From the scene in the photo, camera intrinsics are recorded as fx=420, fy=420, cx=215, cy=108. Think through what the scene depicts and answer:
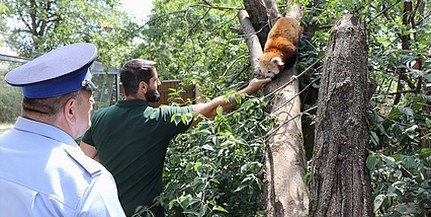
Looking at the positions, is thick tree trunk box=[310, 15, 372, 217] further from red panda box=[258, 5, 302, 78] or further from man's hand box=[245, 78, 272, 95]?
red panda box=[258, 5, 302, 78]

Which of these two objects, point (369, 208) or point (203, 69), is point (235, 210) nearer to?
point (369, 208)

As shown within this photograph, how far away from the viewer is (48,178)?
32.7 inches

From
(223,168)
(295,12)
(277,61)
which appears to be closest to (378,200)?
(223,168)

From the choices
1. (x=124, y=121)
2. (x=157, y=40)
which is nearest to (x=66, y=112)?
(x=124, y=121)

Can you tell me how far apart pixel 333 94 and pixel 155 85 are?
1015 mm

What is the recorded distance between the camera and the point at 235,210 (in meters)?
2.18

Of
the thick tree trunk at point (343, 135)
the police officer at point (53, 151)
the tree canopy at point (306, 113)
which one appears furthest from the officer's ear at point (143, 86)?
the police officer at point (53, 151)

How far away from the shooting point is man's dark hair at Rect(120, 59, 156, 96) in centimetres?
204

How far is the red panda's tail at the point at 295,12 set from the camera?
289cm

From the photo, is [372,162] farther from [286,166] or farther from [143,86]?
[143,86]

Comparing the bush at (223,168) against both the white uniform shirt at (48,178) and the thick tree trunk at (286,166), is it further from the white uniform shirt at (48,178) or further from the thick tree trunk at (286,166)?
the white uniform shirt at (48,178)

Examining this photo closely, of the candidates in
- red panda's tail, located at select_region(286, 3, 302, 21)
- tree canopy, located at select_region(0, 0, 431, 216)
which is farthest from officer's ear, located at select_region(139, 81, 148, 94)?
red panda's tail, located at select_region(286, 3, 302, 21)

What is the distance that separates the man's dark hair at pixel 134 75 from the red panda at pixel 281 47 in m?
0.63

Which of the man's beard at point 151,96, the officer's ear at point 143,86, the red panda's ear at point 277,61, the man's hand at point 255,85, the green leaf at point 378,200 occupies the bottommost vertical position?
the green leaf at point 378,200
